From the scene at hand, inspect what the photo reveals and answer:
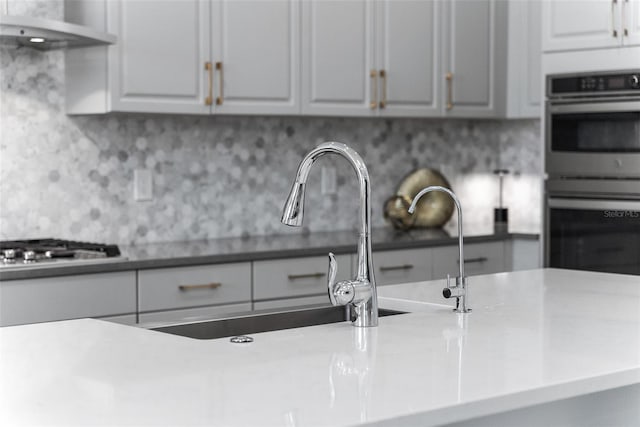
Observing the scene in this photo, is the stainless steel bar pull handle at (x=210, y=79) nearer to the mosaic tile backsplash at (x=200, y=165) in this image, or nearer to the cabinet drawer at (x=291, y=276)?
the mosaic tile backsplash at (x=200, y=165)

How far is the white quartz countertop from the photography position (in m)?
1.40

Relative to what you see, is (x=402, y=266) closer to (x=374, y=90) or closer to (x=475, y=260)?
(x=475, y=260)

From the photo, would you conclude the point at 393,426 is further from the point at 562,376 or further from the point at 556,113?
the point at 556,113

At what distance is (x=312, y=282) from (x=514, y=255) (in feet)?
4.21

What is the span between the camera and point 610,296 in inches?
101

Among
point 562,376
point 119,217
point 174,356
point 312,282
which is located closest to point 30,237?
point 119,217

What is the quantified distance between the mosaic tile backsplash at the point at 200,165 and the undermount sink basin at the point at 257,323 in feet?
5.66

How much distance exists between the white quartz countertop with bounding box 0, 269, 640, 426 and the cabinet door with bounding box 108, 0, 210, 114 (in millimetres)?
1691

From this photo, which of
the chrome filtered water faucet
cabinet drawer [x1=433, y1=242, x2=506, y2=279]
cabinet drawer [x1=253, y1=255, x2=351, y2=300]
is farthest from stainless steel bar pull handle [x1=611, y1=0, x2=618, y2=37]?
the chrome filtered water faucet

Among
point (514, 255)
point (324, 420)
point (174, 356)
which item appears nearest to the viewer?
point (324, 420)

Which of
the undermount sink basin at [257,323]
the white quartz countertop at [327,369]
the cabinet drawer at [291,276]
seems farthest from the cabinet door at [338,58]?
the white quartz countertop at [327,369]

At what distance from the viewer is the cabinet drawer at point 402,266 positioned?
4199mm

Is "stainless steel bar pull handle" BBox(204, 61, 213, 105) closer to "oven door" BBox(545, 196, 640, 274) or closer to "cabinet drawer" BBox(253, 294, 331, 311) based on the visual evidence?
"cabinet drawer" BBox(253, 294, 331, 311)

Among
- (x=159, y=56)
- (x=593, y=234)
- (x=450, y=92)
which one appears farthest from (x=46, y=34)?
(x=593, y=234)
